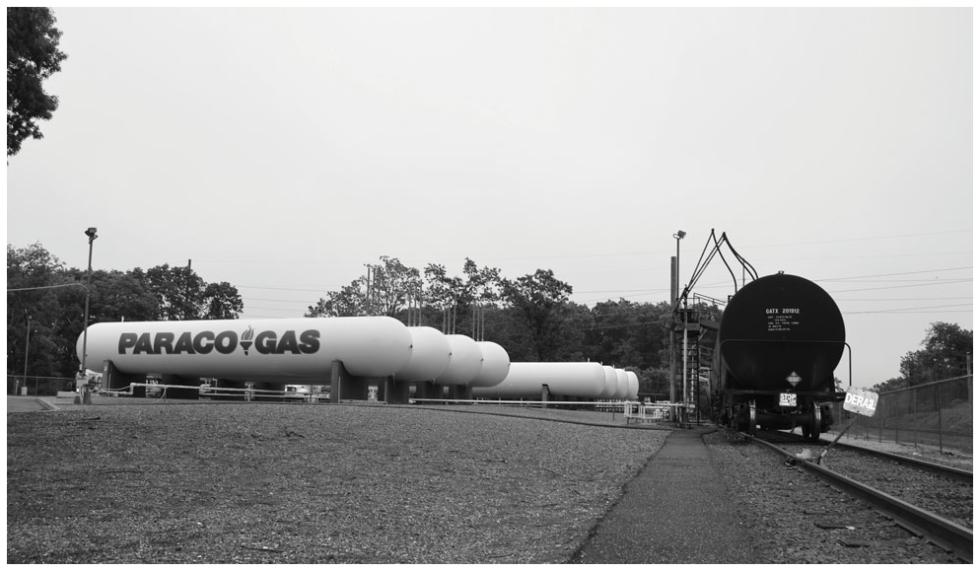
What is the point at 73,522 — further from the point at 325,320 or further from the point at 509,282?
the point at 509,282

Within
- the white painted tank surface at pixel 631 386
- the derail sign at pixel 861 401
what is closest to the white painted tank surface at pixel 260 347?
the derail sign at pixel 861 401

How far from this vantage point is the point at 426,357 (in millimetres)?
36875

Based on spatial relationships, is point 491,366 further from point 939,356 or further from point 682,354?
point 939,356

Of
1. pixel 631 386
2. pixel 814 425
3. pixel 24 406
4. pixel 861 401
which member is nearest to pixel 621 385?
pixel 631 386

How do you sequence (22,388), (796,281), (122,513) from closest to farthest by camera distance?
(122,513) < (796,281) < (22,388)

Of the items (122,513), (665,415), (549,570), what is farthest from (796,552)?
(665,415)

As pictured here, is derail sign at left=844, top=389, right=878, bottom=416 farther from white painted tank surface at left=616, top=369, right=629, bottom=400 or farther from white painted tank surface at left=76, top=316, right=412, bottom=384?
white painted tank surface at left=616, top=369, right=629, bottom=400

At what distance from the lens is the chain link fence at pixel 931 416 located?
19109 millimetres

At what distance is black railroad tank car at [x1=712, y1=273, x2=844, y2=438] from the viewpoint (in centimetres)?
1820

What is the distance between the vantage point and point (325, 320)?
34281mm

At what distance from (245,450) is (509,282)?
77.7 metres

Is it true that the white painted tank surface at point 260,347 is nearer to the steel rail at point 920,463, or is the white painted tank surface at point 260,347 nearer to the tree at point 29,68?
the steel rail at point 920,463

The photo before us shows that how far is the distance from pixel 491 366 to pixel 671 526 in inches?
1619

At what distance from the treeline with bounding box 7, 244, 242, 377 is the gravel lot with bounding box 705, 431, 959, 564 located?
207 feet
